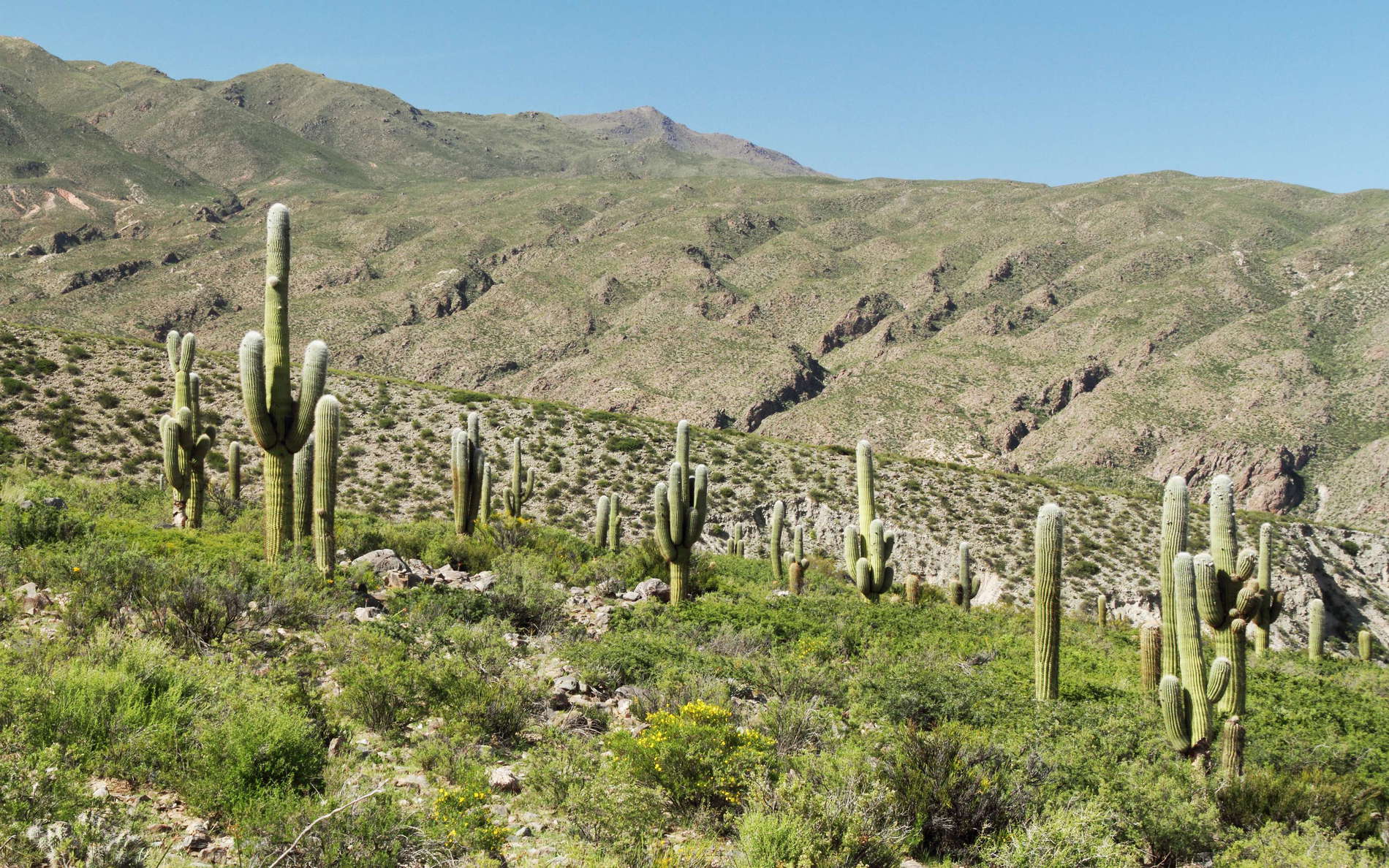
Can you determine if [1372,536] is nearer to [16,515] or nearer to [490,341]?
[16,515]

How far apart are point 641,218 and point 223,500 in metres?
102

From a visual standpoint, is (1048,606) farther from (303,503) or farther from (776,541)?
(776,541)

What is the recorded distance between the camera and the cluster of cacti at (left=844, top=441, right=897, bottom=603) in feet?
44.3

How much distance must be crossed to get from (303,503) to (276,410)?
3.99ft

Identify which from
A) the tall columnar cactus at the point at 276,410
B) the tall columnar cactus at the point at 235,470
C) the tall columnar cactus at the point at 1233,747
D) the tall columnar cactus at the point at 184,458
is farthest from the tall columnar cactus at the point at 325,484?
the tall columnar cactus at the point at 235,470

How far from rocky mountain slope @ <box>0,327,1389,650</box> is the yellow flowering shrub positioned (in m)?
17.3

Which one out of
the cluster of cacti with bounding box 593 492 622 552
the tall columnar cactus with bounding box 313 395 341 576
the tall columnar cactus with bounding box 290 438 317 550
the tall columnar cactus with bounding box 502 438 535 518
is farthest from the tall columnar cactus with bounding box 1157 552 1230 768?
the tall columnar cactus with bounding box 502 438 535 518

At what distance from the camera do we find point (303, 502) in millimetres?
10211

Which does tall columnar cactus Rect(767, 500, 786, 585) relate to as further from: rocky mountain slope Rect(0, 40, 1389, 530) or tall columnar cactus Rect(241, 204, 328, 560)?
rocky mountain slope Rect(0, 40, 1389, 530)

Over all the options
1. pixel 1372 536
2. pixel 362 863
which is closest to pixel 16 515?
pixel 362 863

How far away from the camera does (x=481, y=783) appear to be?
5312 mm

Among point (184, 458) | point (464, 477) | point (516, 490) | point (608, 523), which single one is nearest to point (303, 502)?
point (464, 477)

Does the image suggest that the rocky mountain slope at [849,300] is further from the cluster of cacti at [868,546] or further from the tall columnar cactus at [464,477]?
the tall columnar cactus at [464,477]

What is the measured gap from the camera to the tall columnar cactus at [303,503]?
397 inches
